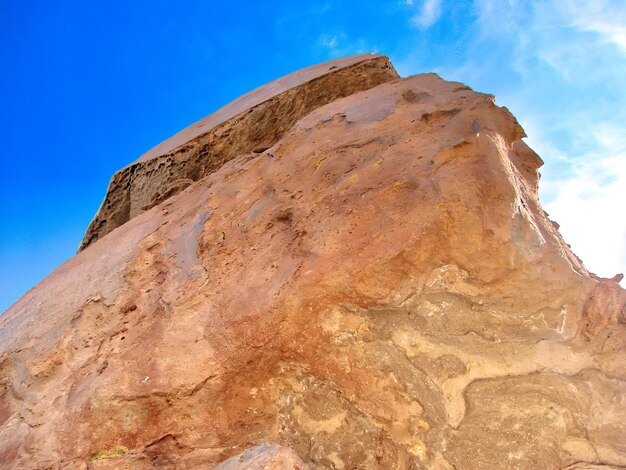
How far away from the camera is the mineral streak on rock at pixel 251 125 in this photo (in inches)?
177

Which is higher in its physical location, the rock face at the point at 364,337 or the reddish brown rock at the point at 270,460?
the rock face at the point at 364,337

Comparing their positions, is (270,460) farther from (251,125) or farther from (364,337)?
(251,125)

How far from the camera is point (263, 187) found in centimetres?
294

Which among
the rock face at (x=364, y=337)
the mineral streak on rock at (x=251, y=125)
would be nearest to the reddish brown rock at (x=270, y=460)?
the rock face at (x=364, y=337)

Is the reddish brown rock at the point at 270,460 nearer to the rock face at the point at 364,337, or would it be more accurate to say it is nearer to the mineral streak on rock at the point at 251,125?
the rock face at the point at 364,337

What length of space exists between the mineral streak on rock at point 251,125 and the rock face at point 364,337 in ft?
5.62

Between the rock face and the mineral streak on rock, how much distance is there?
1.71 meters

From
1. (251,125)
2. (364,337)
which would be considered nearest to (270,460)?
(364,337)

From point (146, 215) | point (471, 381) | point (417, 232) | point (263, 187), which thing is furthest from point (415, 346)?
point (146, 215)

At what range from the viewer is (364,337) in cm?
218

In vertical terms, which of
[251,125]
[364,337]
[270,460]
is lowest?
[270,460]

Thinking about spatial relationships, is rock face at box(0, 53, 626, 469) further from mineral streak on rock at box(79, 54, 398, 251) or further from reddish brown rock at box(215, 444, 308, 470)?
mineral streak on rock at box(79, 54, 398, 251)

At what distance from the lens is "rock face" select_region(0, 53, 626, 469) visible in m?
2.04

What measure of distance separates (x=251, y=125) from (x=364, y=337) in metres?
2.86
